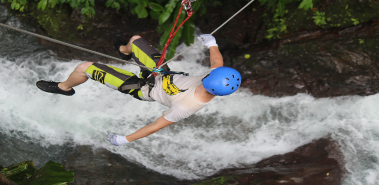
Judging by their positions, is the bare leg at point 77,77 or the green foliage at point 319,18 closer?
the bare leg at point 77,77

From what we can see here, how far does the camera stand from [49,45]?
385 cm

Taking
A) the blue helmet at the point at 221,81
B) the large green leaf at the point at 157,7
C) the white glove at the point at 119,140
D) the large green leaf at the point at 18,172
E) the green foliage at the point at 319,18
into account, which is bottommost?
the large green leaf at the point at 18,172

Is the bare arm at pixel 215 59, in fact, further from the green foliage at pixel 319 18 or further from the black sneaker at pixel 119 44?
the green foliage at pixel 319 18

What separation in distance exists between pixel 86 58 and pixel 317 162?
365 centimetres

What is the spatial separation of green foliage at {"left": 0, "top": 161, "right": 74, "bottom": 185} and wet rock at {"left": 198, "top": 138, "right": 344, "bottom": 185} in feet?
5.21

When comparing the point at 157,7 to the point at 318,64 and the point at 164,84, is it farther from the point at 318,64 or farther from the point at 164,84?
the point at 318,64

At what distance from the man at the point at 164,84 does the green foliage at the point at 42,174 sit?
1.76 feet

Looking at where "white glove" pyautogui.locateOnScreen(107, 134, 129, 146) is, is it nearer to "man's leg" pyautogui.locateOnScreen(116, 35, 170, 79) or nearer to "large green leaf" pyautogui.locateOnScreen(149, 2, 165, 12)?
"man's leg" pyautogui.locateOnScreen(116, 35, 170, 79)

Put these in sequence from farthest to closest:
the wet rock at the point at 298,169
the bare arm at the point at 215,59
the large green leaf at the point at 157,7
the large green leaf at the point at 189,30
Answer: the large green leaf at the point at 189,30 → the large green leaf at the point at 157,7 → the wet rock at the point at 298,169 → the bare arm at the point at 215,59

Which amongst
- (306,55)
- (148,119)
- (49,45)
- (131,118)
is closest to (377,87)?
(306,55)

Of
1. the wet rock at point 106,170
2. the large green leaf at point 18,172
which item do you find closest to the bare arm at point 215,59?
the wet rock at point 106,170

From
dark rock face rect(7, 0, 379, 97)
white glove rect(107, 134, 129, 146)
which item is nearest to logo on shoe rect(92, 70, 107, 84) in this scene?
white glove rect(107, 134, 129, 146)

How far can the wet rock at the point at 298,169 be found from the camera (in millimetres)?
2598

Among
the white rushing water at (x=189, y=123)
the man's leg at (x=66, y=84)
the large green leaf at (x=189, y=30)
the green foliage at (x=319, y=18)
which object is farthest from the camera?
the green foliage at (x=319, y=18)
